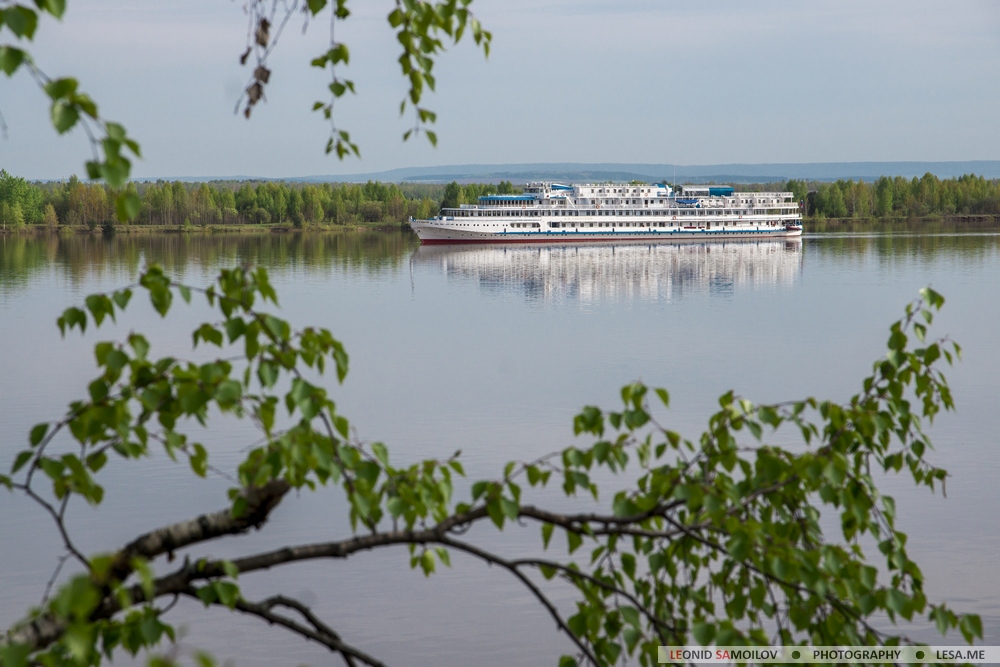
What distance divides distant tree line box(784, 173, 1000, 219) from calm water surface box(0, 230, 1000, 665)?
49468 mm

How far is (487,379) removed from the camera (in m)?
14.4

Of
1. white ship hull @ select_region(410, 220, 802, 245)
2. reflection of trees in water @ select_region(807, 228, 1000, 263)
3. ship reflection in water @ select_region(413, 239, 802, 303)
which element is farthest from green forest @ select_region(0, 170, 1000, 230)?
reflection of trees in water @ select_region(807, 228, 1000, 263)

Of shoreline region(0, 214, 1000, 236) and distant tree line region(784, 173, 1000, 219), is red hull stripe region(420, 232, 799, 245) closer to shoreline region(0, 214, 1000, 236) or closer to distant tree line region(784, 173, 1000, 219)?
shoreline region(0, 214, 1000, 236)

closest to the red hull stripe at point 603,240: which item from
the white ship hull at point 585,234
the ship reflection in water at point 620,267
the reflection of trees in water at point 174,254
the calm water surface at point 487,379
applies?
the white ship hull at point 585,234

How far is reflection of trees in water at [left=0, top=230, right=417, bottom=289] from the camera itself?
115 feet

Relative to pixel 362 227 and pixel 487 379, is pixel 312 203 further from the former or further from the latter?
pixel 487 379

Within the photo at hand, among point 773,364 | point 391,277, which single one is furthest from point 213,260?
point 773,364

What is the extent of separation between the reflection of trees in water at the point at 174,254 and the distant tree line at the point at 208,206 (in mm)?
7998

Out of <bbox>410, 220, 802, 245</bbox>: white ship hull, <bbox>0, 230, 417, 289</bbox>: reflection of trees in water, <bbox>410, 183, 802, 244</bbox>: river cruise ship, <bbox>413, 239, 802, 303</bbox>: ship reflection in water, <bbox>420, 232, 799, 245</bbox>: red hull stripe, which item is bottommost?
<bbox>413, 239, 802, 303</bbox>: ship reflection in water

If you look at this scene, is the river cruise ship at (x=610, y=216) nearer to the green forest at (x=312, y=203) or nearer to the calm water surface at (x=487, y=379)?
the calm water surface at (x=487, y=379)

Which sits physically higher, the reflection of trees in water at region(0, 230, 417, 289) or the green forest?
the green forest

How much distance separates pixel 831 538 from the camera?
7418mm

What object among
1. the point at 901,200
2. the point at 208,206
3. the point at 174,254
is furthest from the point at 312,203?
the point at 901,200

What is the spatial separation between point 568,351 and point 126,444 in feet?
50.6
